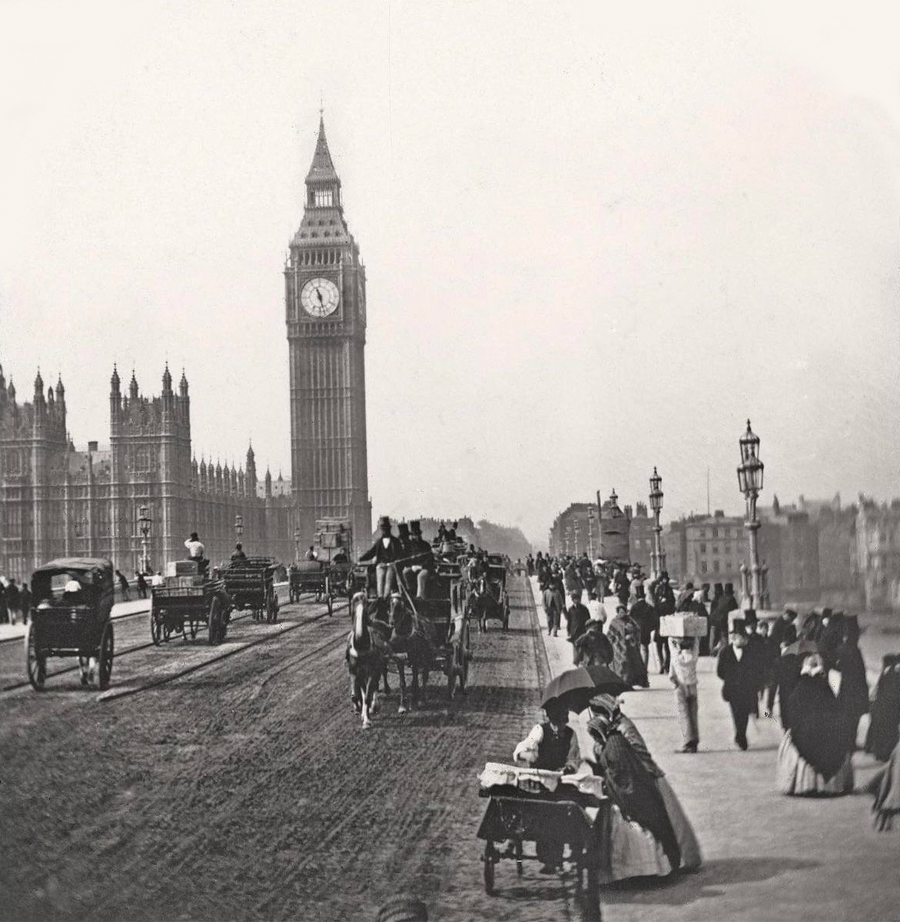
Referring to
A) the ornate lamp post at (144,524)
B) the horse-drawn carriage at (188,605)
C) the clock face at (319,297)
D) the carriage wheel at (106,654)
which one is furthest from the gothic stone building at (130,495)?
the clock face at (319,297)

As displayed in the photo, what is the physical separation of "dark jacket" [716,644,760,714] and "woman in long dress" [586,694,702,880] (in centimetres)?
84

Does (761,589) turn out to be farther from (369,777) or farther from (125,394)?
(125,394)

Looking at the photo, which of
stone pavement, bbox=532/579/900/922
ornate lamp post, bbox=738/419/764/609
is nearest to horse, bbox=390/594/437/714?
stone pavement, bbox=532/579/900/922

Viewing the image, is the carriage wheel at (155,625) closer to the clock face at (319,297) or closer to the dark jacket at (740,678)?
the clock face at (319,297)

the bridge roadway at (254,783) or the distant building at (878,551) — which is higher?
the distant building at (878,551)

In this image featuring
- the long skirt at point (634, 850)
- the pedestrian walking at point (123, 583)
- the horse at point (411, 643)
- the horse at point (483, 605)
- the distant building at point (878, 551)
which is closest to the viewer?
the long skirt at point (634, 850)

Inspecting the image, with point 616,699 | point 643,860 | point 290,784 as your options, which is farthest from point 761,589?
point 290,784

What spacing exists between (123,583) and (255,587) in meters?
0.78

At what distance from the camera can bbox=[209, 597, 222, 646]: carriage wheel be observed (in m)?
5.95

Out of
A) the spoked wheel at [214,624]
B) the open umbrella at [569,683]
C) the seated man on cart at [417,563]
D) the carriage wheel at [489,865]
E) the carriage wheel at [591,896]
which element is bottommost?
the carriage wheel at [591,896]

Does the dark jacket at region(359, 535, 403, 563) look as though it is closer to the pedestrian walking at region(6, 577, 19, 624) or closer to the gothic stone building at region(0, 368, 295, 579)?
the gothic stone building at region(0, 368, 295, 579)

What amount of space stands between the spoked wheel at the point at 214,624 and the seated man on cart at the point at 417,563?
1.09 m

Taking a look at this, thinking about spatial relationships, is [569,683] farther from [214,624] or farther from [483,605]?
[214,624]

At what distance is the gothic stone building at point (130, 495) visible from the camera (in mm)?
5871
